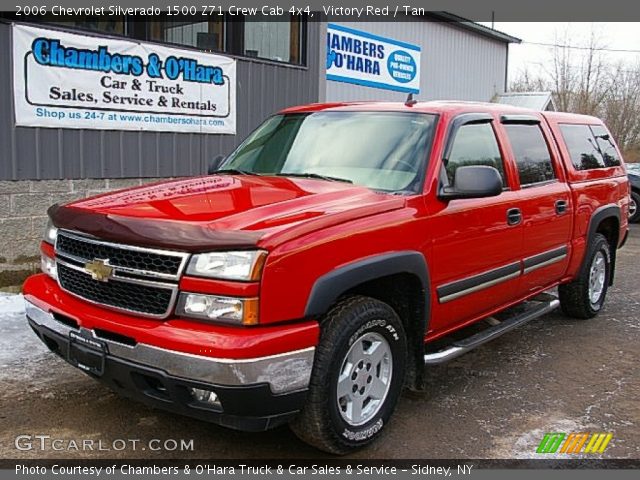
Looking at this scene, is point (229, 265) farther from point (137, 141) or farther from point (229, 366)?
point (137, 141)

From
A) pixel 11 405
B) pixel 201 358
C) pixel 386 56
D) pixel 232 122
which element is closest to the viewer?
pixel 201 358

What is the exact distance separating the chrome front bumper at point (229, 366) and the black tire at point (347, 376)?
0.12 m

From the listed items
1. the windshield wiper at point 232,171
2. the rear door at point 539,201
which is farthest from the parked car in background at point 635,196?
the windshield wiper at point 232,171

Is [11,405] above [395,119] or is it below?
below

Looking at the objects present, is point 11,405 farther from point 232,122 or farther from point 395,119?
point 232,122

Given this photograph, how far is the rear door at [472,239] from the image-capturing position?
13.0ft

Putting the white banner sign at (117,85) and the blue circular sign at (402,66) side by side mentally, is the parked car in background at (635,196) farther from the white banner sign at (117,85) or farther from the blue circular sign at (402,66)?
the white banner sign at (117,85)

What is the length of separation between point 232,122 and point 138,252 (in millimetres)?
6814

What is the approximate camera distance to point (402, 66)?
1384cm

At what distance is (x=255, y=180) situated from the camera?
4168 mm

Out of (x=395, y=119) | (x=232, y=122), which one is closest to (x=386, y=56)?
(x=232, y=122)

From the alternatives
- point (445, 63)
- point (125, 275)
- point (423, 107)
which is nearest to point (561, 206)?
point (423, 107)

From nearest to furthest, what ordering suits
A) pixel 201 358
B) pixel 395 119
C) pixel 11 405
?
pixel 201 358, pixel 11 405, pixel 395 119

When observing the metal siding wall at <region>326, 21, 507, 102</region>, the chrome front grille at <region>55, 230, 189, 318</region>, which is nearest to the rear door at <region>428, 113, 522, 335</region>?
the chrome front grille at <region>55, 230, 189, 318</region>
